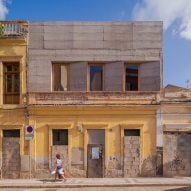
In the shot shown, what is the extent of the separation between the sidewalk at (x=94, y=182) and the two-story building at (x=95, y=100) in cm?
105

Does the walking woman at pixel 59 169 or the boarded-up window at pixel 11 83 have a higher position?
the boarded-up window at pixel 11 83

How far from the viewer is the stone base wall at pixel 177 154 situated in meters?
20.9

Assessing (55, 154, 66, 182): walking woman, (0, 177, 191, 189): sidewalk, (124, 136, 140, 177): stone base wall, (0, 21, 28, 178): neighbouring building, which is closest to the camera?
(0, 177, 191, 189): sidewalk

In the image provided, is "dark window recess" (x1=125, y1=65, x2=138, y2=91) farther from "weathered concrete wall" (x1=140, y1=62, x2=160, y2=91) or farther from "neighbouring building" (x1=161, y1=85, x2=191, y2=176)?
"neighbouring building" (x1=161, y1=85, x2=191, y2=176)

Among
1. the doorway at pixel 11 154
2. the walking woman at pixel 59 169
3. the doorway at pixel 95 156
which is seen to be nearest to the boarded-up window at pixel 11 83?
the doorway at pixel 11 154

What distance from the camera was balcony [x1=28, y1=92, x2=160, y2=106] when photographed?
21.0 metres

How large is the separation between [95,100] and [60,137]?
8.98 feet

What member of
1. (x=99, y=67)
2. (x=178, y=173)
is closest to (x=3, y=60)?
(x=99, y=67)

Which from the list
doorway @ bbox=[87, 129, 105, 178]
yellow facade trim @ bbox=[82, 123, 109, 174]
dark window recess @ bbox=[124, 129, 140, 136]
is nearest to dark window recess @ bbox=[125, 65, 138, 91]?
dark window recess @ bbox=[124, 129, 140, 136]

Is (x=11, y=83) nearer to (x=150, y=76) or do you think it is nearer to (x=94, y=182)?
(x=94, y=182)

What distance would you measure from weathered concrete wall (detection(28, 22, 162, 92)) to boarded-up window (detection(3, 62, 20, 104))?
0.78 meters

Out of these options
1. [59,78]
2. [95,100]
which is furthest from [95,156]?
[59,78]

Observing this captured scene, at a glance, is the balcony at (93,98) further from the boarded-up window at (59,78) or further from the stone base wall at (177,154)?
the stone base wall at (177,154)

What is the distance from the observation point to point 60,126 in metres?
20.9
